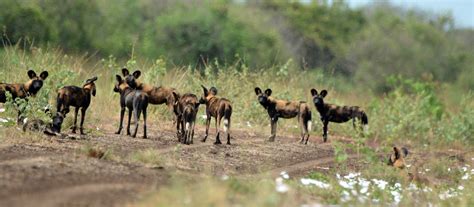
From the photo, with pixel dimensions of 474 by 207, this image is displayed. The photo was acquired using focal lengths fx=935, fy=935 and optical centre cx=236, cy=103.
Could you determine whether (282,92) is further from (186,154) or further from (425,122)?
(186,154)

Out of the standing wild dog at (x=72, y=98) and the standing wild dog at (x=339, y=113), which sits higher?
the standing wild dog at (x=339, y=113)

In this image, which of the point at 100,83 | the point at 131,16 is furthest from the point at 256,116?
the point at 131,16

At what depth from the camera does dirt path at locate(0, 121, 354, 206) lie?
309 inches

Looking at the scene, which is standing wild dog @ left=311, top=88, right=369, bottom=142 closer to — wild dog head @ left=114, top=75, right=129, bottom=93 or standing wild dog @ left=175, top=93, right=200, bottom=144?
standing wild dog @ left=175, top=93, right=200, bottom=144

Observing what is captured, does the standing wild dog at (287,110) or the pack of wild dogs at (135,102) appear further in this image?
the standing wild dog at (287,110)

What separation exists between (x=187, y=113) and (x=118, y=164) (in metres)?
3.53

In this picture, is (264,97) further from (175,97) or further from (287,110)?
(175,97)

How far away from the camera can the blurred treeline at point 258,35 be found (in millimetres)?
28000

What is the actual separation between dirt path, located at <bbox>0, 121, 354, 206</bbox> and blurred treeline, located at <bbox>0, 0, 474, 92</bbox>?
679cm

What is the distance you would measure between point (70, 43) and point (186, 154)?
55.6 feet

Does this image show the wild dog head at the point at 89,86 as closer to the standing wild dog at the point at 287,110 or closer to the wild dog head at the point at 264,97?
the wild dog head at the point at 264,97

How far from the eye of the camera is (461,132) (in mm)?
21719

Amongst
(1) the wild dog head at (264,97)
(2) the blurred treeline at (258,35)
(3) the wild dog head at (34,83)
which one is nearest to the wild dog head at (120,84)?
(3) the wild dog head at (34,83)

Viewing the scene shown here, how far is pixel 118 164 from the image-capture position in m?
9.99
